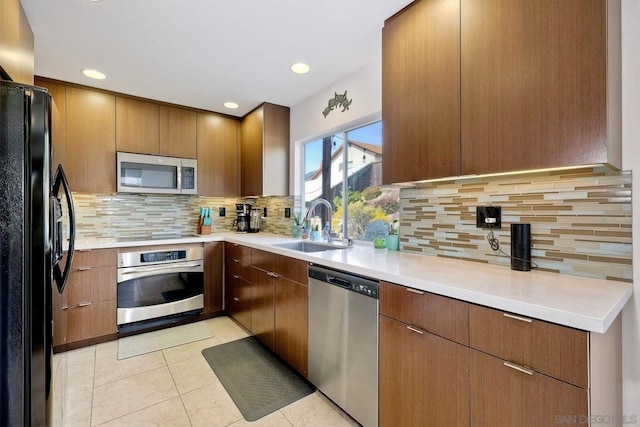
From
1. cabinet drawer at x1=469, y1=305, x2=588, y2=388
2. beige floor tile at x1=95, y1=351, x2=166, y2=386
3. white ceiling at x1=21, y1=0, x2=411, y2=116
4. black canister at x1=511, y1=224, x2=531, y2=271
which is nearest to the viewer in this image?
cabinet drawer at x1=469, y1=305, x2=588, y2=388

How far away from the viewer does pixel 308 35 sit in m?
1.92

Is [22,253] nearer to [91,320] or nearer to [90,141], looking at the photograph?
[91,320]

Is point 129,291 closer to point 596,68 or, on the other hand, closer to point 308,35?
point 308,35

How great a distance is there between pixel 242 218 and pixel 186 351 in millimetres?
1685

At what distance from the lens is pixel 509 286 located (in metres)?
1.12

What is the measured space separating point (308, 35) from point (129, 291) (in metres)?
2.58

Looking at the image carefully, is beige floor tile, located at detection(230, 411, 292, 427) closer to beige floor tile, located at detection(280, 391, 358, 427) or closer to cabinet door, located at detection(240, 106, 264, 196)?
beige floor tile, located at detection(280, 391, 358, 427)

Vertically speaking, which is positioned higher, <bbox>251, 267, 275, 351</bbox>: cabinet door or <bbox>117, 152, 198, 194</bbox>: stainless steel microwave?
<bbox>117, 152, 198, 194</bbox>: stainless steel microwave

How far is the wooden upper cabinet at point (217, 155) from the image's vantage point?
3.40m

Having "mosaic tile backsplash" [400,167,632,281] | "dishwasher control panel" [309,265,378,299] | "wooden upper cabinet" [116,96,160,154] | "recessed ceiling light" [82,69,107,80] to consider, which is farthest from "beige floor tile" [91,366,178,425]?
"recessed ceiling light" [82,69,107,80]

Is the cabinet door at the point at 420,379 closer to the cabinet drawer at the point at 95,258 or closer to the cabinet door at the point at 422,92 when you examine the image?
the cabinet door at the point at 422,92

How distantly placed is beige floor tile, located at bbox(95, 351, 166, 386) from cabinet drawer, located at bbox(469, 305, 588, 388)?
2.23m

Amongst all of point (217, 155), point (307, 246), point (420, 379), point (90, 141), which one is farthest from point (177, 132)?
point (420, 379)

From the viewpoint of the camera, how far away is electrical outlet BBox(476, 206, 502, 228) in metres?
1.54
